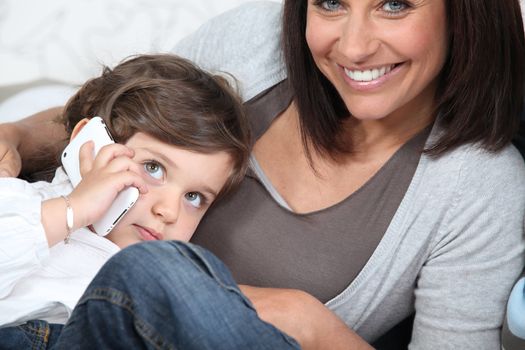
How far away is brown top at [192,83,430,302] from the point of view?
1421 mm

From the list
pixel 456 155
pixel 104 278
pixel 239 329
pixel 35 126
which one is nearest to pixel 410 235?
pixel 456 155

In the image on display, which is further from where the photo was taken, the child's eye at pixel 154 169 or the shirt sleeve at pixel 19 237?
the child's eye at pixel 154 169

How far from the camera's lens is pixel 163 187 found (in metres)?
1.41

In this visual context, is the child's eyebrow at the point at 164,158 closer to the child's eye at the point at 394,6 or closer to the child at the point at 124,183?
the child at the point at 124,183

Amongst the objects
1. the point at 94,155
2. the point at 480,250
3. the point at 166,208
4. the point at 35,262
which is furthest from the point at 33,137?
the point at 480,250

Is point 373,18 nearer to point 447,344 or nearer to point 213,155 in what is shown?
point 213,155

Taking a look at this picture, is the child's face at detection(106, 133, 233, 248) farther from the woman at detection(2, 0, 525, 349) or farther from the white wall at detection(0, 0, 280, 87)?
the white wall at detection(0, 0, 280, 87)

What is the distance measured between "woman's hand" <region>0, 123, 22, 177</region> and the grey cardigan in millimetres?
641

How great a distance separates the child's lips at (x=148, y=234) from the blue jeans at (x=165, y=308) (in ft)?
1.29

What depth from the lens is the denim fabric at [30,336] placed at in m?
1.18

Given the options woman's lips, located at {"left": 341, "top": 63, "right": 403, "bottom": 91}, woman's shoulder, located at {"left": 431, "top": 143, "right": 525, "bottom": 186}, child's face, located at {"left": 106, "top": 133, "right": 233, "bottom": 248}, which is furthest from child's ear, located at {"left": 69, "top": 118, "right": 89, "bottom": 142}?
woman's shoulder, located at {"left": 431, "top": 143, "right": 525, "bottom": 186}

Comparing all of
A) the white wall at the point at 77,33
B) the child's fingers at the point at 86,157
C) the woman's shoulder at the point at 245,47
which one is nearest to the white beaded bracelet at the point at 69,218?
the child's fingers at the point at 86,157

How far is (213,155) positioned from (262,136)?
0.49ft

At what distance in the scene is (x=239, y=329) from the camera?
997 mm
